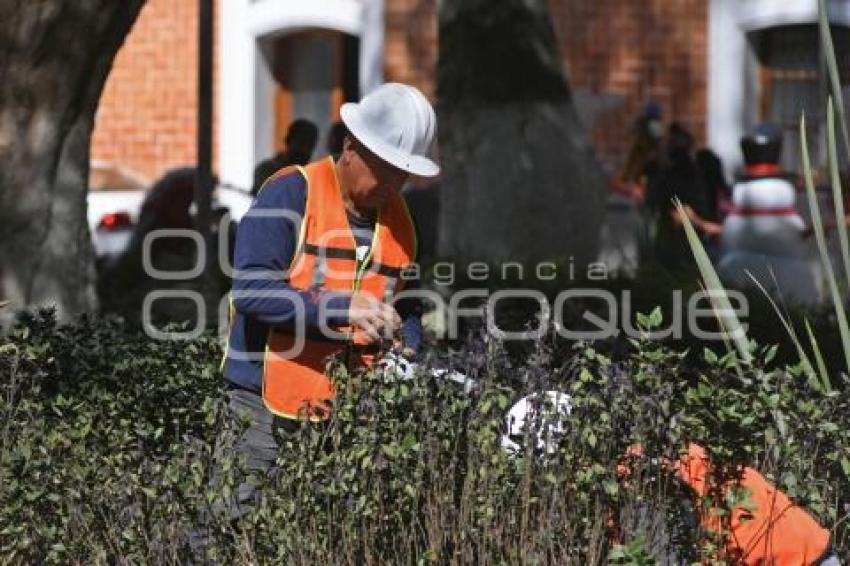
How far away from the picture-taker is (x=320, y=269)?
554 centimetres

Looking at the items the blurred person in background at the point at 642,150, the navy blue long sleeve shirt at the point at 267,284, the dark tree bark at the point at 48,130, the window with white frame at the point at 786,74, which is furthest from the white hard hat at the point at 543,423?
the window with white frame at the point at 786,74

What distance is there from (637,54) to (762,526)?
1723 centimetres

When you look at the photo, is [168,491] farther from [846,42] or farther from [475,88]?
[846,42]

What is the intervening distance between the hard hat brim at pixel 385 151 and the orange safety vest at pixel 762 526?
3.03ft

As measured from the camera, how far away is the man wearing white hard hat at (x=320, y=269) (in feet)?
17.5

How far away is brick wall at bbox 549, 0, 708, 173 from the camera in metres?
22.0

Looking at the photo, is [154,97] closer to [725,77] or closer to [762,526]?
[725,77]

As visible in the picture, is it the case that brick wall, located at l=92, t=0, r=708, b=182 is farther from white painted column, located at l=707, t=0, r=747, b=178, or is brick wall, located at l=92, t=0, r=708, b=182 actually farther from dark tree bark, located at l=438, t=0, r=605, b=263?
dark tree bark, located at l=438, t=0, r=605, b=263

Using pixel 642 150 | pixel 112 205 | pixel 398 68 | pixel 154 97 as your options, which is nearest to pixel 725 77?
pixel 642 150

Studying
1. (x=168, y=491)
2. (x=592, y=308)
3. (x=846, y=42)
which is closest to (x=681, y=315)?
(x=592, y=308)

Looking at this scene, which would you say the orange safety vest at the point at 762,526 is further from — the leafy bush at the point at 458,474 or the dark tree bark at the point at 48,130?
the dark tree bark at the point at 48,130

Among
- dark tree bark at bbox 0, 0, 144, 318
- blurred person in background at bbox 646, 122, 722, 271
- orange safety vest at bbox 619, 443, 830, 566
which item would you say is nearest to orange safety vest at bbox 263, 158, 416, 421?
orange safety vest at bbox 619, 443, 830, 566

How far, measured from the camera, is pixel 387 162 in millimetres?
5414

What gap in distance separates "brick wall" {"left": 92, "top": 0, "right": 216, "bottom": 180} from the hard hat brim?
17.4 meters
